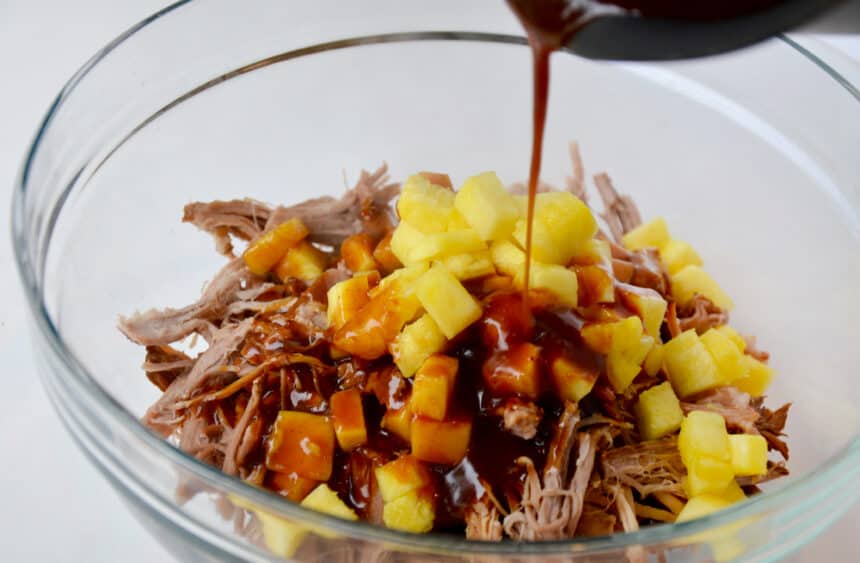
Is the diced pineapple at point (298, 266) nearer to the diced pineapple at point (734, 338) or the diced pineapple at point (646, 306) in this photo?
the diced pineapple at point (646, 306)

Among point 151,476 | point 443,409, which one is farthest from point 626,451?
point 151,476

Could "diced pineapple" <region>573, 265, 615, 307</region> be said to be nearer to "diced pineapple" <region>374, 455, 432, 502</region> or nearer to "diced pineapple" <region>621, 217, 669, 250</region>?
"diced pineapple" <region>374, 455, 432, 502</region>

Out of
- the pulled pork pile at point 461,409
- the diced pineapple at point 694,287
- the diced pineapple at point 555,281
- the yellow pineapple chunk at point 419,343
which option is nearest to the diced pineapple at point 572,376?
the pulled pork pile at point 461,409

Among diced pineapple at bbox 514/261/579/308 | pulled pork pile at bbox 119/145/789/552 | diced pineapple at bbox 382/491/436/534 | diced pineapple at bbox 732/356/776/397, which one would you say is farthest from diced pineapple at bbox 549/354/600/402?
diced pineapple at bbox 732/356/776/397

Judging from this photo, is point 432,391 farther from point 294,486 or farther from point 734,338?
point 734,338

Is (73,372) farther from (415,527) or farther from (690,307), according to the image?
(690,307)
